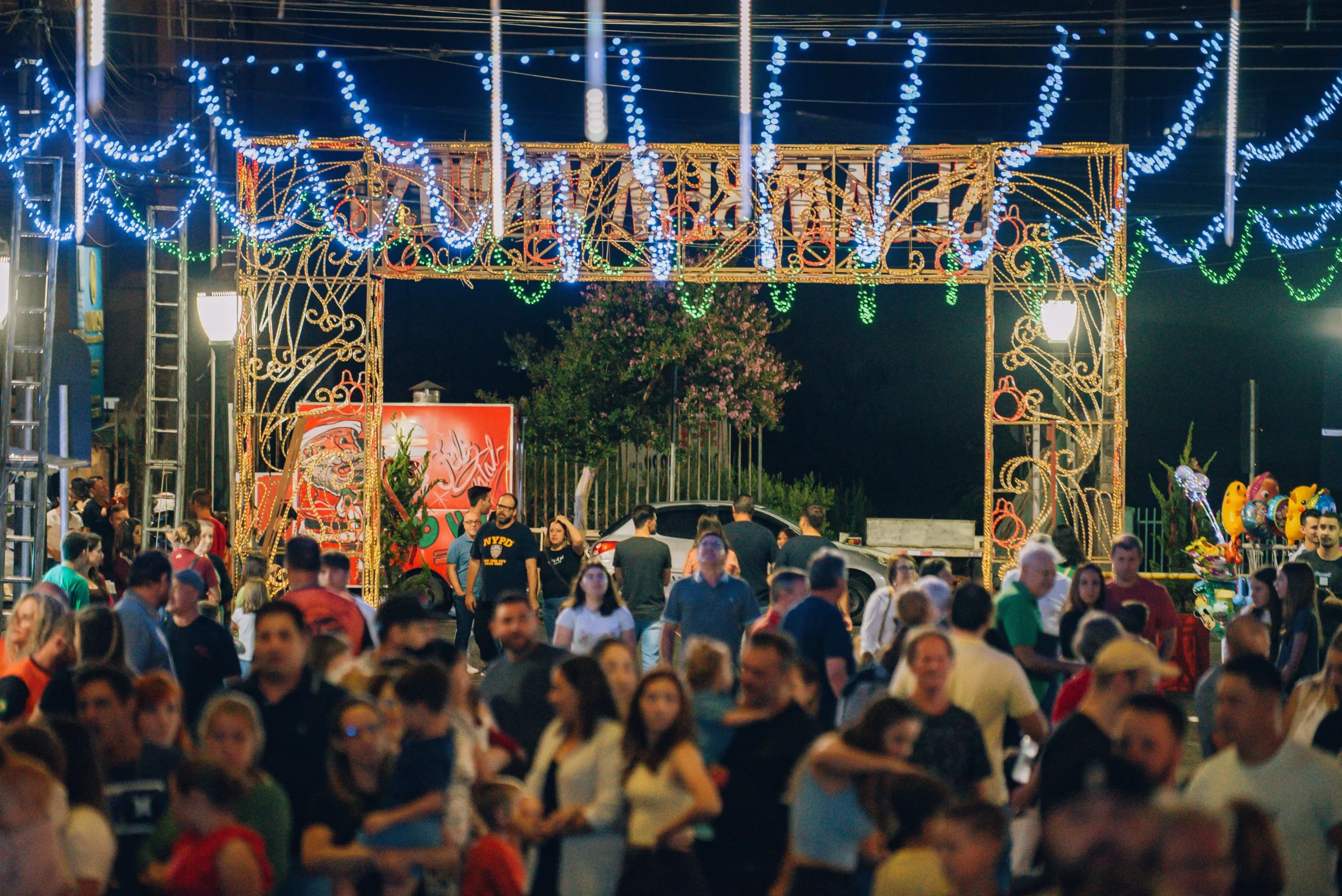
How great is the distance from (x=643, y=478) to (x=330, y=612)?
18.0m

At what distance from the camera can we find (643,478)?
26281 mm

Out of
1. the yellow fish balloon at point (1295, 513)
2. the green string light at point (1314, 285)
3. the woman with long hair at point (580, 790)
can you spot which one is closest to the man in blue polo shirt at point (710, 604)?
the woman with long hair at point (580, 790)

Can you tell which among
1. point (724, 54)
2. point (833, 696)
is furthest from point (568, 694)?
point (724, 54)

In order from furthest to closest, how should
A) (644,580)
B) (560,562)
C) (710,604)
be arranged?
1. (560,562)
2. (644,580)
3. (710,604)

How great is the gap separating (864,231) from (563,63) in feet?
46.3

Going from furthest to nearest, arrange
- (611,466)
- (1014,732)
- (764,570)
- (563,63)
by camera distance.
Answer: (563,63) < (611,466) < (764,570) < (1014,732)

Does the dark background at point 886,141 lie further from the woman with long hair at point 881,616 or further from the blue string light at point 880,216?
the woman with long hair at point 881,616

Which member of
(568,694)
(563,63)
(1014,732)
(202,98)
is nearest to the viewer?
(568,694)

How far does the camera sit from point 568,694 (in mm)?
5715

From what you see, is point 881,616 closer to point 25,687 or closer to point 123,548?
point 25,687

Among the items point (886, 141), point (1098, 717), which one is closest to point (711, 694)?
point (1098, 717)

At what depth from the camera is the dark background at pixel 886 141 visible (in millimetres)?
25766

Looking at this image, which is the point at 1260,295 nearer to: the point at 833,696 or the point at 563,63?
the point at 563,63

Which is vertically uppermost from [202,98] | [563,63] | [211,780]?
[563,63]
